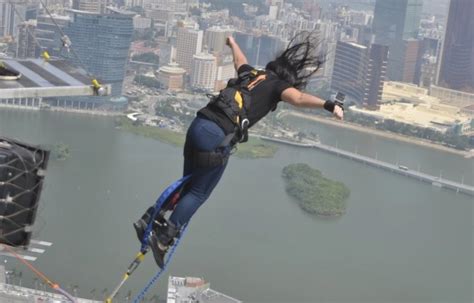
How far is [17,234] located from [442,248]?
6578 mm

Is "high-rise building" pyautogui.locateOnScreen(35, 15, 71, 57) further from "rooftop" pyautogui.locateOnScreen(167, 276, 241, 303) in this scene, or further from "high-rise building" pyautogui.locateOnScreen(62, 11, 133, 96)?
"rooftop" pyautogui.locateOnScreen(167, 276, 241, 303)

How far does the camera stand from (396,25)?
17.1 metres

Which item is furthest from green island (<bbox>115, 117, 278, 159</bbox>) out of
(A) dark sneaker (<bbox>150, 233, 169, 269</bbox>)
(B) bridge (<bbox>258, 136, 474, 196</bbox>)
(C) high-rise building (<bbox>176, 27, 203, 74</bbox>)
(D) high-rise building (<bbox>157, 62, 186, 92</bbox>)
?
(A) dark sneaker (<bbox>150, 233, 169, 269</bbox>)

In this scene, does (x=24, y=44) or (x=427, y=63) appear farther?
(x=427, y=63)

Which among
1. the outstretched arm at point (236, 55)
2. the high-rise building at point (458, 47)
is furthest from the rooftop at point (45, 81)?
the high-rise building at point (458, 47)

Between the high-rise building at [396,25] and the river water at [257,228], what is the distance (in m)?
5.97

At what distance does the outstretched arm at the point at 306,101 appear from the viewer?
0.95m

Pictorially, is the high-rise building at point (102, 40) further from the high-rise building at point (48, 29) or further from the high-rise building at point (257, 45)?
the high-rise building at point (257, 45)

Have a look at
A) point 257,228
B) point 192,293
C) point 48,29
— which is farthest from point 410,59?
point 192,293

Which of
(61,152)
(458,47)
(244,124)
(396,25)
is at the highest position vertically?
(244,124)

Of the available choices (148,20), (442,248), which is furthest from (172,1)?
(442,248)

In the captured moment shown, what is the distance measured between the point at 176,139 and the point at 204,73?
3.44 meters

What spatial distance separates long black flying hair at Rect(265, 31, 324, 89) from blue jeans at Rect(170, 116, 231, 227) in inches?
3.9

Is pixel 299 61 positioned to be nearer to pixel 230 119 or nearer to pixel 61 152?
pixel 230 119
